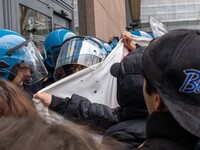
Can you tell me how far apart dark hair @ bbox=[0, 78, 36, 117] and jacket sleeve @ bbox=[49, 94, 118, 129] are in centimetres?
66

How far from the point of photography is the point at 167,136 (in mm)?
1479

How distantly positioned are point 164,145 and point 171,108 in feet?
0.43

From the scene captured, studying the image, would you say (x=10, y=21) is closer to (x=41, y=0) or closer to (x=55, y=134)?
(x=41, y=0)

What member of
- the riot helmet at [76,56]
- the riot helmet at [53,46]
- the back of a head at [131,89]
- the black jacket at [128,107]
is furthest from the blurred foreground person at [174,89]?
the riot helmet at [53,46]

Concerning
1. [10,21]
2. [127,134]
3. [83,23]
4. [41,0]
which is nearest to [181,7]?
[83,23]

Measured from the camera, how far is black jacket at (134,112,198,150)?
1438 mm

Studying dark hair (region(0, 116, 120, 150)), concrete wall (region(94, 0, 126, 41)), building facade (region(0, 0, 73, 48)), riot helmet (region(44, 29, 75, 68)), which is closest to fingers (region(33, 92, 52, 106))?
riot helmet (region(44, 29, 75, 68))

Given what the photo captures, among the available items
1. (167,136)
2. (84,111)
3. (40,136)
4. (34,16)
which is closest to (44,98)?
(84,111)

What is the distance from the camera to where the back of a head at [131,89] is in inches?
80.7

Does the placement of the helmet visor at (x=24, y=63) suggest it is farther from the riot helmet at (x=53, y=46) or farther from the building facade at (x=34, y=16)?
the building facade at (x=34, y=16)

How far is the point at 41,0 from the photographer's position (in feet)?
17.5

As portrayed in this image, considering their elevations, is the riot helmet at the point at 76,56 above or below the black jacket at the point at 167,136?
above

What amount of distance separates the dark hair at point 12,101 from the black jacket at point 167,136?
484mm

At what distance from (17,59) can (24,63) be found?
6cm
